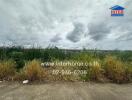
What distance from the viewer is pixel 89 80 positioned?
3703mm

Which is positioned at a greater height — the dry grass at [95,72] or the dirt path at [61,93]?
the dry grass at [95,72]

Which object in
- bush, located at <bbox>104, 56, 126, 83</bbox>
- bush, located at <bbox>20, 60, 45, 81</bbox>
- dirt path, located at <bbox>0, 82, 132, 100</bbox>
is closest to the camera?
dirt path, located at <bbox>0, 82, 132, 100</bbox>

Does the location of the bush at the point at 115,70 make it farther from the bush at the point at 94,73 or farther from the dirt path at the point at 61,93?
the dirt path at the point at 61,93

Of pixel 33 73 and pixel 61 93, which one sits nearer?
pixel 61 93

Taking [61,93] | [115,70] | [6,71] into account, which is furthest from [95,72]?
[6,71]

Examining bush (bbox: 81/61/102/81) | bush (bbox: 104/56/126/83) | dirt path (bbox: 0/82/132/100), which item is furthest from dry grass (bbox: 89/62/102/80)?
dirt path (bbox: 0/82/132/100)

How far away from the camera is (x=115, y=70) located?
12.4 ft

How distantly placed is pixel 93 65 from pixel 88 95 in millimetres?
1387

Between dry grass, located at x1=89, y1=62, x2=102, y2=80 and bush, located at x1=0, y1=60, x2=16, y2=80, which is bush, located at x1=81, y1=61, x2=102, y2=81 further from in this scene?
bush, located at x1=0, y1=60, x2=16, y2=80

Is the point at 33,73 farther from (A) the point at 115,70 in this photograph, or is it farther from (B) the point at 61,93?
(A) the point at 115,70

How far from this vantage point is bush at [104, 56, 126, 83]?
3709 millimetres

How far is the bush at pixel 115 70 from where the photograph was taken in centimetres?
371

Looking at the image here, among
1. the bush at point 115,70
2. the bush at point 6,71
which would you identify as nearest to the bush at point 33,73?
the bush at point 6,71

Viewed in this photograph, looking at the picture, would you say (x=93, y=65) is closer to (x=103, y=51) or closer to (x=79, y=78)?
(x=79, y=78)
